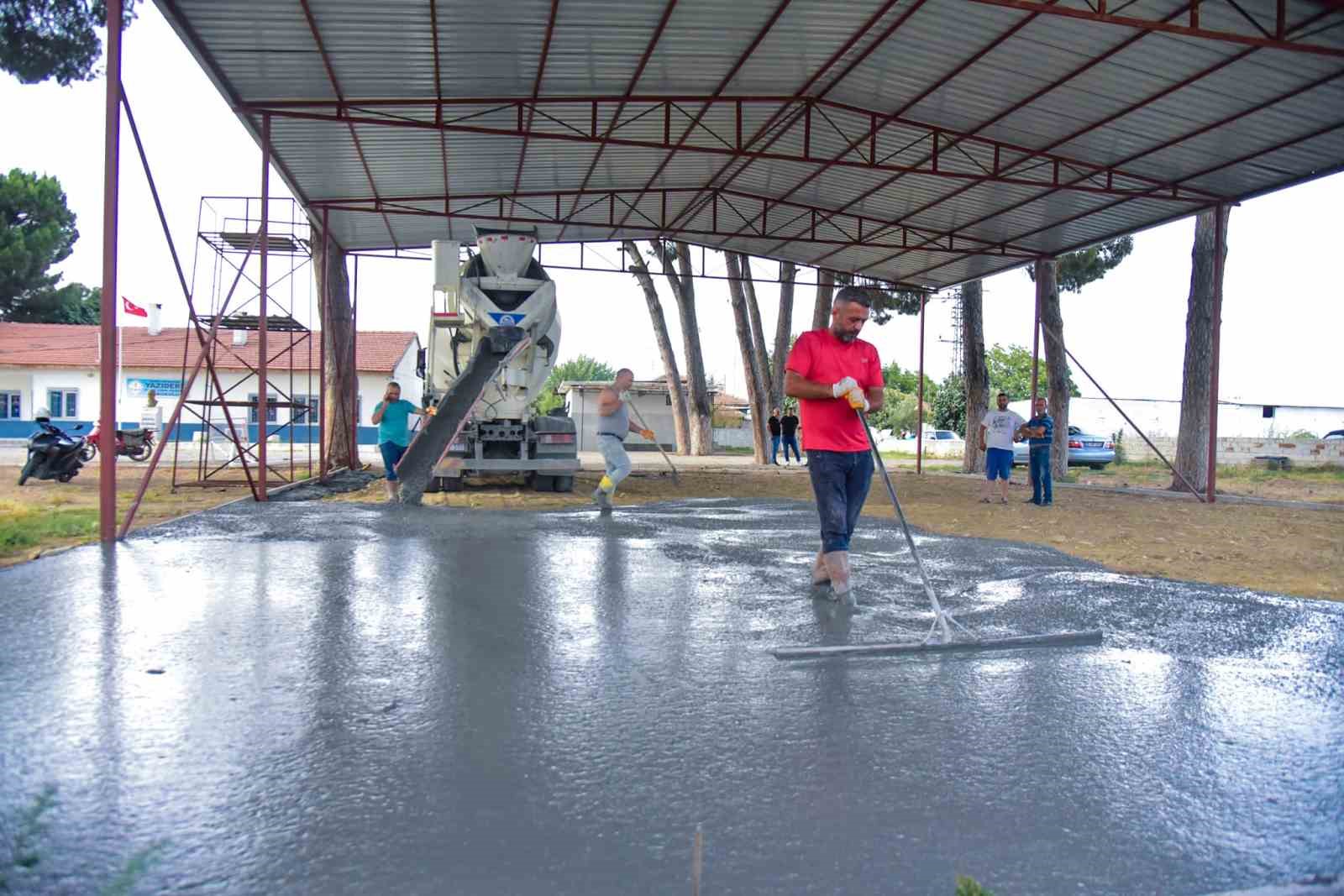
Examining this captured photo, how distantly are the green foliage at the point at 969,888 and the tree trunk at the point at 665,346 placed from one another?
87.8 feet

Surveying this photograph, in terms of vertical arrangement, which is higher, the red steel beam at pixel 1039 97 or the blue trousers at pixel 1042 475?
the red steel beam at pixel 1039 97

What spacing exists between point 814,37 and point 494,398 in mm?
6737

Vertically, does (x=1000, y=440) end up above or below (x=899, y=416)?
below

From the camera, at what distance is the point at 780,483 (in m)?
18.7

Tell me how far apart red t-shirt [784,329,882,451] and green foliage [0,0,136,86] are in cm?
1253

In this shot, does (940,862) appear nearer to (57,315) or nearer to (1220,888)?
(1220,888)

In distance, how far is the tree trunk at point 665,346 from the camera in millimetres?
30266

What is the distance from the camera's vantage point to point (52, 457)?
1582 cm

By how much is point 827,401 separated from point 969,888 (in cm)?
380

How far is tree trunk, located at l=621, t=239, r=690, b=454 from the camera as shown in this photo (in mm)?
30266

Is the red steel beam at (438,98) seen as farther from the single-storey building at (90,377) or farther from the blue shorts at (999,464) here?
the single-storey building at (90,377)

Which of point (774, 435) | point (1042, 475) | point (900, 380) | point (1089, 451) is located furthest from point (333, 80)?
point (900, 380)

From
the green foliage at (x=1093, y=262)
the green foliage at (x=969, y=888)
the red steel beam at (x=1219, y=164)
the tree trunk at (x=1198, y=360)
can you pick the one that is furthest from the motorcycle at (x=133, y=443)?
the green foliage at (x=1093, y=262)

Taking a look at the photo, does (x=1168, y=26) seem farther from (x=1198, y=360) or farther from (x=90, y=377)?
(x=90, y=377)
